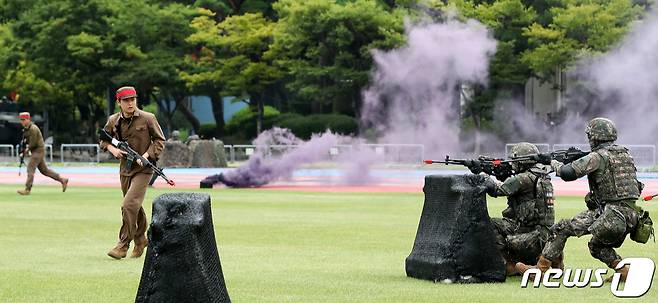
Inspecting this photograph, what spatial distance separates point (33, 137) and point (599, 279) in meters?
16.9

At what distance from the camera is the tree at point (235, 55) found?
54.7m

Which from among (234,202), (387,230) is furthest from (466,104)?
(387,230)

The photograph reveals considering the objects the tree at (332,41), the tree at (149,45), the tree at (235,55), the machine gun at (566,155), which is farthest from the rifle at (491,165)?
the tree at (149,45)

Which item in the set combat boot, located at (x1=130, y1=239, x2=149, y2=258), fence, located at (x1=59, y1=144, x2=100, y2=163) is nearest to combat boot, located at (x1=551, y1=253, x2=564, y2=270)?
combat boot, located at (x1=130, y1=239, x2=149, y2=258)

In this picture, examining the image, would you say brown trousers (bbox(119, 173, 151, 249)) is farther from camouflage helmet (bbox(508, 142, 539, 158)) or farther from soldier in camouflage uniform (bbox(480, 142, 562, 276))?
camouflage helmet (bbox(508, 142, 539, 158))

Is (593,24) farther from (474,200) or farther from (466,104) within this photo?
(474,200)

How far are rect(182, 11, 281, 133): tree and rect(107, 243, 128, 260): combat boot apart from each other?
41.2 metres

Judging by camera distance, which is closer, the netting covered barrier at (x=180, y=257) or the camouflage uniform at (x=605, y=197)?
the netting covered barrier at (x=180, y=257)

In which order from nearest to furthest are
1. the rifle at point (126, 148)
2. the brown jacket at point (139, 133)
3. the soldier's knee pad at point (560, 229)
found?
the soldier's knee pad at point (560, 229), the rifle at point (126, 148), the brown jacket at point (139, 133)

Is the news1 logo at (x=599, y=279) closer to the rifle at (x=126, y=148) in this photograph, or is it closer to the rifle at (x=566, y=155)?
the rifle at (x=566, y=155)

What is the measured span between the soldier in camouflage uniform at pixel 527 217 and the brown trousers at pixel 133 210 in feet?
13.7

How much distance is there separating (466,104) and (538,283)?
39.1 metres

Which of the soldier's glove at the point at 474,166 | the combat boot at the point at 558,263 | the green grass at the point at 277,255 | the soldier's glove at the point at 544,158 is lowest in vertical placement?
the green grass at the point at 277,255

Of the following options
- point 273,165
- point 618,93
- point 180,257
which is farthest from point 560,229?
point 618,93
